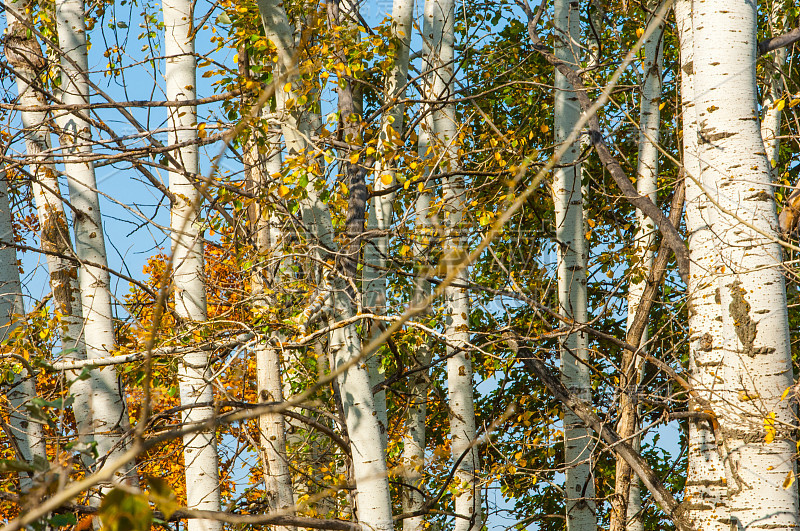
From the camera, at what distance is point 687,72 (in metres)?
3.54

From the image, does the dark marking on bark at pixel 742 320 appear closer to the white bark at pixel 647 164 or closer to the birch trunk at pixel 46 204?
the white bark at pixel 647 164

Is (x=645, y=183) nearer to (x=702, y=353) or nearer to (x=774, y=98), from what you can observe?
(x=774, y=98)

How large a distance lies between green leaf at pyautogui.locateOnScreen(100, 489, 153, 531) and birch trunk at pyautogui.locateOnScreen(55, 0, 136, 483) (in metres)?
3.96

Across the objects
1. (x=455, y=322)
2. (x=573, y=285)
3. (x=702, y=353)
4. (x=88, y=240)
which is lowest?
(x=702, y=353)

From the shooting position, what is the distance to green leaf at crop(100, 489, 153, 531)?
1.06m

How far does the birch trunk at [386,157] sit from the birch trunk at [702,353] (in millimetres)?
1843

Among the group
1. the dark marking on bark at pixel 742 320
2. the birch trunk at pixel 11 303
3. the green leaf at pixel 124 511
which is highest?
the birch trunk at pixel 11 303

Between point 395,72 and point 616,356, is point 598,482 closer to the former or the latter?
point 616,356

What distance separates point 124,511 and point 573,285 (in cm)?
546

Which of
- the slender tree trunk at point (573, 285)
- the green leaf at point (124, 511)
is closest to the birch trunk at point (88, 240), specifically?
the slender tree trunk at point (573, 285)

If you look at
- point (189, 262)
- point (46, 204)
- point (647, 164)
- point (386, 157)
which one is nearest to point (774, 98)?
point (647, 164)

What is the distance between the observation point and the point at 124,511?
1.08 m

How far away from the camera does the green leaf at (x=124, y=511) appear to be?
3.49ft

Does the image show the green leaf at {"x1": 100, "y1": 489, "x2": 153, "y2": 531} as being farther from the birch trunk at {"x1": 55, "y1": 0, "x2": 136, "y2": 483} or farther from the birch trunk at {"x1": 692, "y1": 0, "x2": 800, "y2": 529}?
the birch trunk at {"x1": 55, "y1": 0, "x2": 136, "y2": 483}
